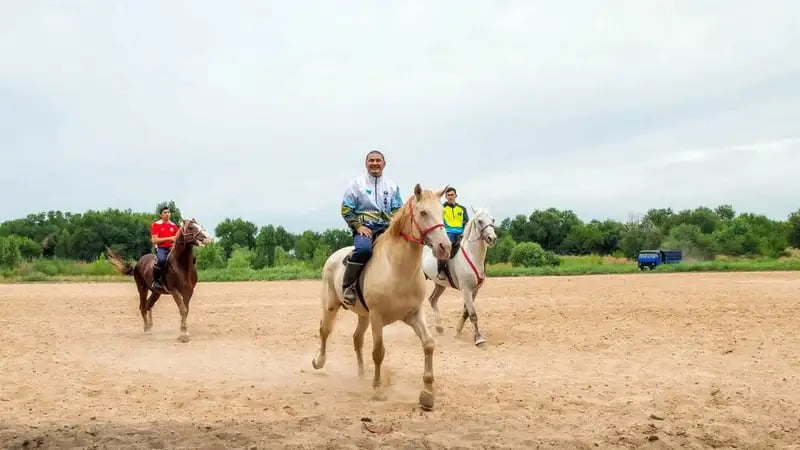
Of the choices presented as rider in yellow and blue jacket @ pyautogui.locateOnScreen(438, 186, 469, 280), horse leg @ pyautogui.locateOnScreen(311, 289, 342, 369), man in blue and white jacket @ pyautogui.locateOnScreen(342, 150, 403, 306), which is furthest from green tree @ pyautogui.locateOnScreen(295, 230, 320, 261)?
man in blue and white jacket @ pyautogui.locateOnScreen(342, 150, 403, 306)

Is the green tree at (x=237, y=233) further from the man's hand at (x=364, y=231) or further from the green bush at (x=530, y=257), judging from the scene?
the man's hand at (x=364, y=231)

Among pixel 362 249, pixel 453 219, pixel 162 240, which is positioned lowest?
pixel 362 249

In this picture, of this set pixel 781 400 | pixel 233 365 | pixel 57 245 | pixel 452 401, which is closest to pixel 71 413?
pixel 233 365

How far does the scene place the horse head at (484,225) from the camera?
436 inches

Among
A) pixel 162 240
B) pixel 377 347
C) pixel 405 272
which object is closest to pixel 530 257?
pixel 162 240

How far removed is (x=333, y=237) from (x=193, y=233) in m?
55.9

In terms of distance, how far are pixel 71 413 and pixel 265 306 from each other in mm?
11411

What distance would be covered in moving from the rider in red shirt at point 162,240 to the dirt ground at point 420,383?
1179mm

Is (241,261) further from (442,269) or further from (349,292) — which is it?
(349,292)

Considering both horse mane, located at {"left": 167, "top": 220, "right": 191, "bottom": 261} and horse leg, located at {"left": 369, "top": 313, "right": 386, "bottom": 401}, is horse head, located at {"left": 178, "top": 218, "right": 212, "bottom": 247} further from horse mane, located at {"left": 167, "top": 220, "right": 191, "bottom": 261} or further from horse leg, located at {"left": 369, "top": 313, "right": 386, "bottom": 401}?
horse leg, located at {"left": 369, "top": 313, "right": 386, "bottom": 401}

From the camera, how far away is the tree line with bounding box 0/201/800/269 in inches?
2117

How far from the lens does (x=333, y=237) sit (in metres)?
67.9

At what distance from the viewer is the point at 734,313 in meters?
13.4

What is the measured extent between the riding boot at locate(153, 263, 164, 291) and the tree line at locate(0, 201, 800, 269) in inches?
1334
